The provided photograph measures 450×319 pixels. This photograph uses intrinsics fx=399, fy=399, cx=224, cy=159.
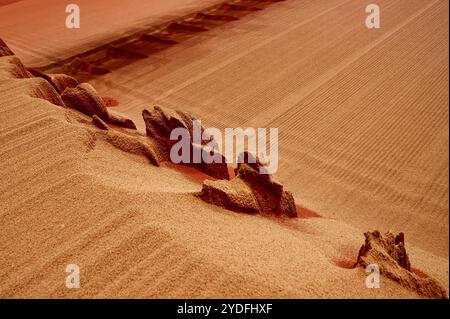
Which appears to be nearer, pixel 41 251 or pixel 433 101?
pixel 41 251

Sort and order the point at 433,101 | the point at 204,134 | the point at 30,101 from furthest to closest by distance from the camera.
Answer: the point at 433,101
the point at 204,134
the point at 30,101

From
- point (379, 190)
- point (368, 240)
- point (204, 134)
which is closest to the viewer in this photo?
point (368, 240)

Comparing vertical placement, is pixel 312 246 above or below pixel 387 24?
below

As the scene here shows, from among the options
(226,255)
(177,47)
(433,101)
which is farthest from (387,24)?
(226,255)

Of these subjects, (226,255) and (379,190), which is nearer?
(226,255)

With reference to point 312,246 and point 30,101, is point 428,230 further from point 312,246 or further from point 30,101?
point 30,101

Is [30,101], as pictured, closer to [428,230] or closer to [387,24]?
[428,230]

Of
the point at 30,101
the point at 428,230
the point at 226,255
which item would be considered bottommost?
the point at 428,230
